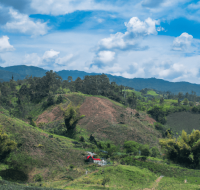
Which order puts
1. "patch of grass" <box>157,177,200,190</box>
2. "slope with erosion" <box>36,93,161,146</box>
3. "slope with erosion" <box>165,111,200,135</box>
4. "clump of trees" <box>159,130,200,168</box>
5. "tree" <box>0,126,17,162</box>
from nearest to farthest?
"patch of grass" <box>157,177,200,190</box> → "tree" <box>0,126,17,162</box> → "clump of trees" <box>159,130,200,168</box> → "slope with erosion" <box>36,93,161,146</box> → "slope with erosion" <box>165,111,200,135</box>

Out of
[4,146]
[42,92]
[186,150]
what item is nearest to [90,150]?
[4,146]

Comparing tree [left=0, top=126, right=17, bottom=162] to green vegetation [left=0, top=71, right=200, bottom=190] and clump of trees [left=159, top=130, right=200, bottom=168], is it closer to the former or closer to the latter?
green vegetation [left=0, top=71, right=200, bottom=190]

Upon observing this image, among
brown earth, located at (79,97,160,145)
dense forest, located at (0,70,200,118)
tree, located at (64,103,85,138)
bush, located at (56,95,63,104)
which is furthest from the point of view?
dense forest, located at (0,70,200,118)

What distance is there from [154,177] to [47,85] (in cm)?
4963

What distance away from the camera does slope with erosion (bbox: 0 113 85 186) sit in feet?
70.1

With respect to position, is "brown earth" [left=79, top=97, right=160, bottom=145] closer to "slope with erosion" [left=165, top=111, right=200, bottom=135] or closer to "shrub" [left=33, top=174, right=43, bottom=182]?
"shrub" [left=33, top=174, right=43, bottom=182]

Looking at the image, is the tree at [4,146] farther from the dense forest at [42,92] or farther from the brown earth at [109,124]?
the dense forest at [42,92]

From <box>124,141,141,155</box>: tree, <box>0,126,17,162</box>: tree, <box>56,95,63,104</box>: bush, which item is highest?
<box>56,95,63,104</box>: bush

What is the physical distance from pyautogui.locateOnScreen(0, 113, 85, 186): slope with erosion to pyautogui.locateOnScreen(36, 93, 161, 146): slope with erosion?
11855mm

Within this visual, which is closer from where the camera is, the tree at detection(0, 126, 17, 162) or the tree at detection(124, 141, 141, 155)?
the tree at detection(0, 126, 17, 162)

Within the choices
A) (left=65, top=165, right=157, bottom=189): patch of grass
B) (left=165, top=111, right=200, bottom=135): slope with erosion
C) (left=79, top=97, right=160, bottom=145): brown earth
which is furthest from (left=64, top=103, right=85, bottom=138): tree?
(left=165, top=111, right=200, bottom=135): slope with erosion

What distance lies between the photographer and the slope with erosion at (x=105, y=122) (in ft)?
135

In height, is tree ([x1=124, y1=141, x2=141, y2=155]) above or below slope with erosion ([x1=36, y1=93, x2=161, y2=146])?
below

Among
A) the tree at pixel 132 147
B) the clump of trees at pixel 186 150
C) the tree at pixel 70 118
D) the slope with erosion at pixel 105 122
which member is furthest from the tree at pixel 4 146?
the clump of trees at pixel 186 150
